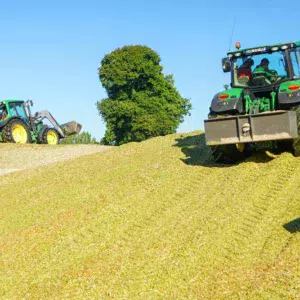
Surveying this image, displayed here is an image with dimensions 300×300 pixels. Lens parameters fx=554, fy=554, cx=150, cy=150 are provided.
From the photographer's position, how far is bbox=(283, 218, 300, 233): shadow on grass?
7.20 m

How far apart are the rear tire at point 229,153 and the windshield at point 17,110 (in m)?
13.3

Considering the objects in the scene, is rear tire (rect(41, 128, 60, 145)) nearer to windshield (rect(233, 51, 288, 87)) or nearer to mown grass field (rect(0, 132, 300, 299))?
mown grass field (rect(0, 132, 300, 299))

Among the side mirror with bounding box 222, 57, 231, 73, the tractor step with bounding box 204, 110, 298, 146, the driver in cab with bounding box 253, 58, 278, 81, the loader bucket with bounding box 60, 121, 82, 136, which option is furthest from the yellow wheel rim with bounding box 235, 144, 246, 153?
the loader bucket with bounding box 60, 121, 82, 136

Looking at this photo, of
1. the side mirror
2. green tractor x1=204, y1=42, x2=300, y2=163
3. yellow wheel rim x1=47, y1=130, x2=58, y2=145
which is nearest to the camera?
green tractor x1=204, y1=42, x2=300, y2=163

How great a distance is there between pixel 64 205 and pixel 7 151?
38.5 feet

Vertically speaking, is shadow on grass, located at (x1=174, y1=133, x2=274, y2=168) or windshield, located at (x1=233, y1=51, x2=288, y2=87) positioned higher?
windshield, located at (x1=233, y1=51, x2=288, y2=87)

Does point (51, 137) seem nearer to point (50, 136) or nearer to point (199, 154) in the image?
point (50, 136)

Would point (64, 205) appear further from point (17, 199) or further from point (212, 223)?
point (212, 223)

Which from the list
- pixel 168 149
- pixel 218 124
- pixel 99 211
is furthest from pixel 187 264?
pixel 168 149

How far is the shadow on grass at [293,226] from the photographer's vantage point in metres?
7.20

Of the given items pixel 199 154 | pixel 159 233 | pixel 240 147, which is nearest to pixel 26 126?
pixel 199 154

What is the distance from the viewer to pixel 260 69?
11688 millimetres

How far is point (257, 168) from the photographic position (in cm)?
1042

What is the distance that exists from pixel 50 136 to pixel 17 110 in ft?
7.30
